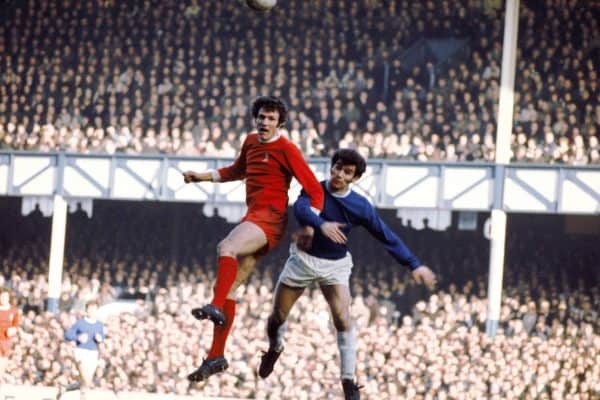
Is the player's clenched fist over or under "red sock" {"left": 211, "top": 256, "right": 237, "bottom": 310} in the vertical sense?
over

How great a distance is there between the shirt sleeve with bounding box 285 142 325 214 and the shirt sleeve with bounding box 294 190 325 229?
0.11 ft

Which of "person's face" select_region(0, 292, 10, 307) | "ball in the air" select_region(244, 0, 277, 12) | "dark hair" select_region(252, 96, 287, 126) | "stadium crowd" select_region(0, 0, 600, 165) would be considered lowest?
"person's face" select_region(0, 292, 10, 307)

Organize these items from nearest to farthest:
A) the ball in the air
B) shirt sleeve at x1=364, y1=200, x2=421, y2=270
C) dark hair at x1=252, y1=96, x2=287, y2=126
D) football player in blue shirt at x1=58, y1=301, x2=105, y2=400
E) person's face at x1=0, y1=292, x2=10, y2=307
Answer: dark hair at x1=252, y1=96, x2=287, y2=126, shirt sleeve at x1=364, y1=200, x2=421, y2=270, the ball in the air, person's face at x1=0, y1=292, x2=10, y2=307, football player in blue shirt at x1=58, y1=301, x2=105, y2=400

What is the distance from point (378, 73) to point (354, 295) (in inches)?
177

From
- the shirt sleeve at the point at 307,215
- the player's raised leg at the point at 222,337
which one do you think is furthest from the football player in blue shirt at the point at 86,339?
the shirt sleeve at the point at 307,215

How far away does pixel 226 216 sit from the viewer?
2239 cm

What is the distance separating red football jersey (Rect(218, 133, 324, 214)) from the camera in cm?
834

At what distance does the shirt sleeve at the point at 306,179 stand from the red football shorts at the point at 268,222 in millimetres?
364

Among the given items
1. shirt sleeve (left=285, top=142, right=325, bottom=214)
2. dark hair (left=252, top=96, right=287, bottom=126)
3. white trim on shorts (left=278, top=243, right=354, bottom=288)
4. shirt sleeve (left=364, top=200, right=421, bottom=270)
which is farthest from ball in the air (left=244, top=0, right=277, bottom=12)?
white trim on shorts (left=278, top=243, right=354, bottom=288)

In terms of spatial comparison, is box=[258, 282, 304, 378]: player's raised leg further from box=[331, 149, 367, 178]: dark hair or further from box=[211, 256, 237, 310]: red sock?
box=[331, 149, 367, 178]: dark hair

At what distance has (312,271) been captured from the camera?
854 centimetres

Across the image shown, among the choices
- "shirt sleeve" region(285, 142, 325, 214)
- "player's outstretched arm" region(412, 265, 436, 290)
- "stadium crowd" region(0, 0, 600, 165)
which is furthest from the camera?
"stadium crowd" region(0, 0, 600, 165)

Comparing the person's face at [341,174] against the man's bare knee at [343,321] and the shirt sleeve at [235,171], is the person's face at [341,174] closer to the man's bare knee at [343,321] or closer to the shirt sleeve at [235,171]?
the shirt sleeve at [235,171]

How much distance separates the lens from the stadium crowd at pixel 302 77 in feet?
69.1
